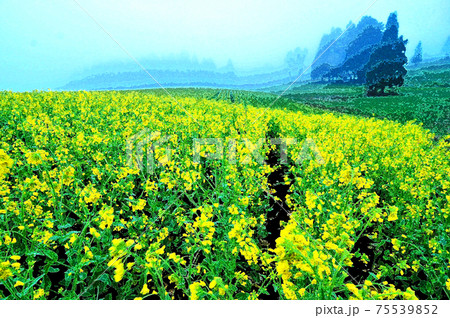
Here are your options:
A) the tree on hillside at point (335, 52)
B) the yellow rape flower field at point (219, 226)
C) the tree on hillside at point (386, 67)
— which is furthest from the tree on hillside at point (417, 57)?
the yellow rape flower field at point (219, 226)

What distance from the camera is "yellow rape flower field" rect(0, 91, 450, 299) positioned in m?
2.36

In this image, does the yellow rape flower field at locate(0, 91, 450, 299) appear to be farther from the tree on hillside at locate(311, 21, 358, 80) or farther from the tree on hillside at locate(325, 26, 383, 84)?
the tree on hillside at locate(311, 21, 358, 80)

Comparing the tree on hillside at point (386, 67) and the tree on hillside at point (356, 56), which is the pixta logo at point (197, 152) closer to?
the tree on hillside at point (386, 67)

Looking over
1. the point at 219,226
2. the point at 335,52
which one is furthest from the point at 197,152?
the point at 335,52

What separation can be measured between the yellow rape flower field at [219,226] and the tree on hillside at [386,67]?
49.5 metres

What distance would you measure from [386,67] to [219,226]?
57.2 meters

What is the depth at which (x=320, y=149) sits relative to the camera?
19.6 feet

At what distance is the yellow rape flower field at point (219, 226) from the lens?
2.36 m

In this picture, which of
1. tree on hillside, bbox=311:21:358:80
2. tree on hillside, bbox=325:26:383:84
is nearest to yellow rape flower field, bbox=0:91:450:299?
tree on hillside, bbox=325:26:383:84

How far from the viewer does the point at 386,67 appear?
47344 millimetres

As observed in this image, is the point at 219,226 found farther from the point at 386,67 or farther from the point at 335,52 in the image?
the point at 335,52

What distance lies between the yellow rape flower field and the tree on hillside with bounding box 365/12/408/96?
49.5 meters
